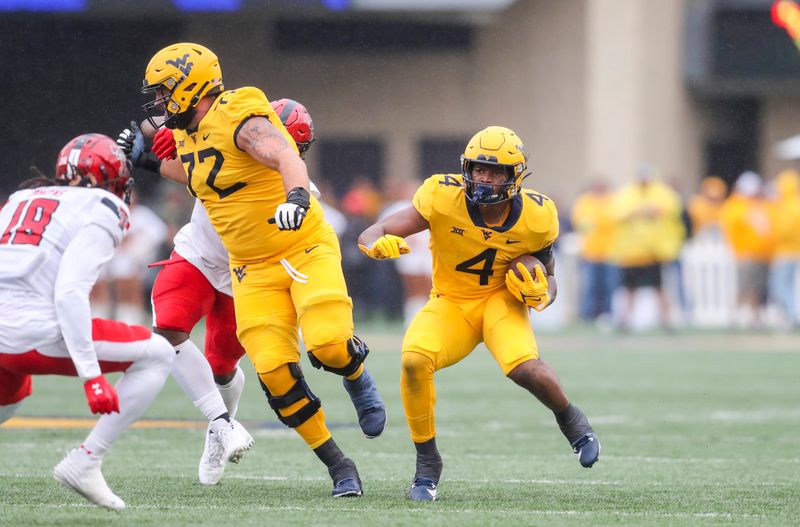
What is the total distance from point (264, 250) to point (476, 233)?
38.1 inches

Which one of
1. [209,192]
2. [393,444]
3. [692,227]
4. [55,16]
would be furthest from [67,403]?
[55,16]

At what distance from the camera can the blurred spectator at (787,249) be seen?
18.6 meters

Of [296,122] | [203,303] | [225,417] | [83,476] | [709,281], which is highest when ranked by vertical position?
[296,122]

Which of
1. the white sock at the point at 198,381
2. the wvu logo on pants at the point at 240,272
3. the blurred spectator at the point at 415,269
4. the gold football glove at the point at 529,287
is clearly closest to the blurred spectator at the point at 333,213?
the blurred spectator at the point at 415,269

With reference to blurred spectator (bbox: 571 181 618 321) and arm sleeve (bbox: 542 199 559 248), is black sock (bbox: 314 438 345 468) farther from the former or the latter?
blurred spectator (bbox: 571 181 618 321)

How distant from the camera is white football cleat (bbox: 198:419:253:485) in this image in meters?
6.88

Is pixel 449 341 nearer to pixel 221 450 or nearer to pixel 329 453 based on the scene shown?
pixel 329 453

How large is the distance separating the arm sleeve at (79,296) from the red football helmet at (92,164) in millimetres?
345

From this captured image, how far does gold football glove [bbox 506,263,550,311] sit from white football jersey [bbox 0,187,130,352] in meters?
1.83

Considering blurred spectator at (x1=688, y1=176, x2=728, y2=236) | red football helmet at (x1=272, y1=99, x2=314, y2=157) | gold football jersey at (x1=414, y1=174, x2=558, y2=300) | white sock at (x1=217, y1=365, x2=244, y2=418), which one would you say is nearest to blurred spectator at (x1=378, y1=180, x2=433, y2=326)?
blurred spectator at (x1=688, y1=176, x2=728, y2=236)

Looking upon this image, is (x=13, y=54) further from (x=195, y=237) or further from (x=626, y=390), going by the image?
(x=195, y=237)

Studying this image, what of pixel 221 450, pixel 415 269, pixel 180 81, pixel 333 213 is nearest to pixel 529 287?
pixel 221 450

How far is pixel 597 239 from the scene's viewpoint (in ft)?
63.9

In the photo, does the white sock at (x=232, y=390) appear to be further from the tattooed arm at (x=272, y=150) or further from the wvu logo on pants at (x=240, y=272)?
the tattooed arm at (x=272, y=150)
